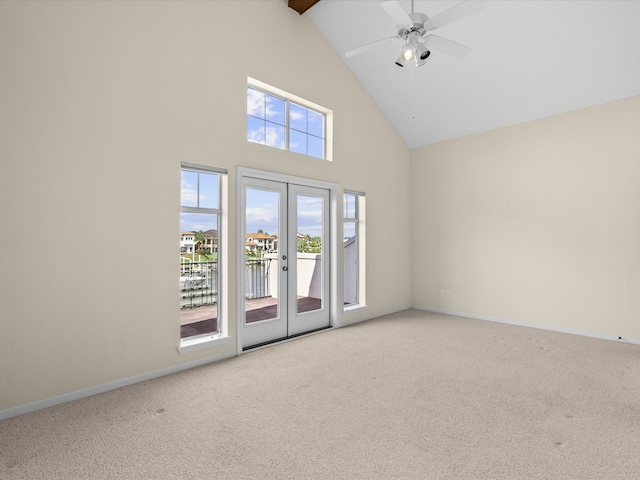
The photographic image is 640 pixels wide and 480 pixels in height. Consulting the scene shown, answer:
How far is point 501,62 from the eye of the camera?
→ 4645mm

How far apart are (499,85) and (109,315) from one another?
5693 mm

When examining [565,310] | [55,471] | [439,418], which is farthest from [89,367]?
[565,310]

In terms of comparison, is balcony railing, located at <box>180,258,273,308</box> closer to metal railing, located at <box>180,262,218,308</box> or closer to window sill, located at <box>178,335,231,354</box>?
metal railing, located at <box>180,262,218,308</box>

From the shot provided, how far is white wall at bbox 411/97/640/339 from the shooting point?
4.59 m

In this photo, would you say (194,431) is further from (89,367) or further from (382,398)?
(382,398)

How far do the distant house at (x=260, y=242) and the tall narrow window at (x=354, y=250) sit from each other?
154 cm

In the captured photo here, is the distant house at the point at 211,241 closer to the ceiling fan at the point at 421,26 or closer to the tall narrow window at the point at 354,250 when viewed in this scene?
the tall narrow window at the point at 354,250

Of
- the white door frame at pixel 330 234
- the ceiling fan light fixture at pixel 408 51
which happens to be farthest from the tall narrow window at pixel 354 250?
the ceiling fan light fixture at pixel 408 51

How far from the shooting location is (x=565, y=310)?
5.02 m

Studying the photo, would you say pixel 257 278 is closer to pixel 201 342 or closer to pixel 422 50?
pixel 201 342

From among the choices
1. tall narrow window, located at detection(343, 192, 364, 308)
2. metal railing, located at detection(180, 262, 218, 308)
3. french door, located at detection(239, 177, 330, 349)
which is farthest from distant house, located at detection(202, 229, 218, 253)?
tall narrow window, located at detection(343, 192, 364, 308)

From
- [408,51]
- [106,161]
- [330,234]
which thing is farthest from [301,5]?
[106,161]

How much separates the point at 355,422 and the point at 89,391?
234 centimetres

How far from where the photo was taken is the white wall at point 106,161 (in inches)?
106
